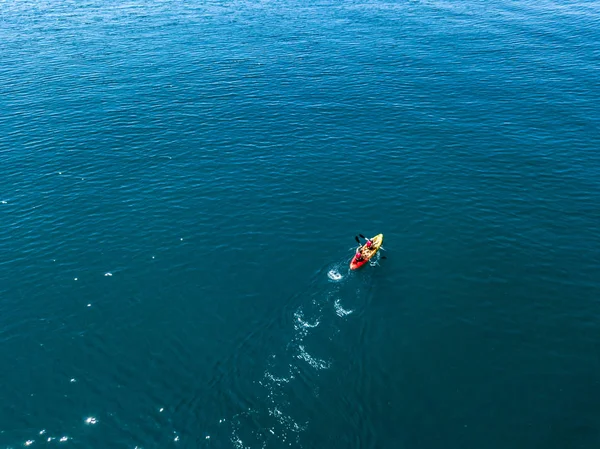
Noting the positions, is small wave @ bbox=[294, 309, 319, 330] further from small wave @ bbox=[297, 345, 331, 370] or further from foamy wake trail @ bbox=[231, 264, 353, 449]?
small wave @ bbox=[297, 345, 331, 370]

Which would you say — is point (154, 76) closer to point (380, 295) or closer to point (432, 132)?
point (432, 132)

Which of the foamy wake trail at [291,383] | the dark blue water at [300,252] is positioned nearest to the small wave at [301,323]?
the foamy wake trail at [291,383]

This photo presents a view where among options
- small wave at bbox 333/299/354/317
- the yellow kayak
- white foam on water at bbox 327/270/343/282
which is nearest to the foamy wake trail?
small wave at bbox 333/299/354/317

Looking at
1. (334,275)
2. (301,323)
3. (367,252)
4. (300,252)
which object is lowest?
(300,252)

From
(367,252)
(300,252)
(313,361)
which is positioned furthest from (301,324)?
(367,252)

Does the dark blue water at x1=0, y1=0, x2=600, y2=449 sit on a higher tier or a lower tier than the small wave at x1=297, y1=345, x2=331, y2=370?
lower

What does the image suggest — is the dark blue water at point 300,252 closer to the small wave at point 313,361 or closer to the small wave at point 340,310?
the small wave at point 313,361

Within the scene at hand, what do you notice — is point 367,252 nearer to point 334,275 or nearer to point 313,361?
point 334,275

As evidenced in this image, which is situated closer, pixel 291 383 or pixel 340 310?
pixel 291 383

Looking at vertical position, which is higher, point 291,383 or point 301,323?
point 291,383
